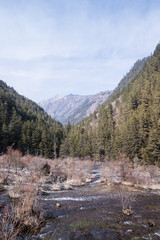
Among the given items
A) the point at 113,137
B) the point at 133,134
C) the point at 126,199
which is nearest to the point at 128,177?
the point at 126,199

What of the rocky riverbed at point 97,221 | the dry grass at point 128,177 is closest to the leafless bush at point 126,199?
the rocky riverbed at point 97,221

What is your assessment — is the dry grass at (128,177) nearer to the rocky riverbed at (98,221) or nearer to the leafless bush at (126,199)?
the leafless bush at (126,199)

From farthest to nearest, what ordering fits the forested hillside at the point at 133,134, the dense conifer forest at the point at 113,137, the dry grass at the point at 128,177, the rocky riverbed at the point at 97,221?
the dense conifer forest at the point at 113,137 < the forested hillside at the point at 133,134 < the dry grass at the point at 128,177 < the rocky riverbed at the point at 97,221

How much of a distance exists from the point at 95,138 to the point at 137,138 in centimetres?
3082

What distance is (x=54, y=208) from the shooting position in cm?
1084

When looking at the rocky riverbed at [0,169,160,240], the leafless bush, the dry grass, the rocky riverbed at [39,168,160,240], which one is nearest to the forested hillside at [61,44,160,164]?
the dry grass

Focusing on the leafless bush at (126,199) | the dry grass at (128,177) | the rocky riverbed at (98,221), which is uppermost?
the rocky riverbed at (98,221)

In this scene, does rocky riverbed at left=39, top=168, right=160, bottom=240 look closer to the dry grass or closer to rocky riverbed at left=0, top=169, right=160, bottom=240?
rocky riverbed at left=0, top=169, right=160, bottom=240

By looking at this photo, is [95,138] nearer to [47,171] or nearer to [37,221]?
[47,171]

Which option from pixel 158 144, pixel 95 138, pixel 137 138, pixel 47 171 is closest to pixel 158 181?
pixel 47 171

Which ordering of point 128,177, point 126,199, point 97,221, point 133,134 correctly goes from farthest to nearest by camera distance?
point 133,134 → point 128,177 → point 126,199 → point 97,221

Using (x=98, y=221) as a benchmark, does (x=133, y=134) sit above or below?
above

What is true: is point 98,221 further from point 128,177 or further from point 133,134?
point 133,134

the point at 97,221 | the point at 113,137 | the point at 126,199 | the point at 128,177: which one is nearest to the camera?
the point at 97,221
